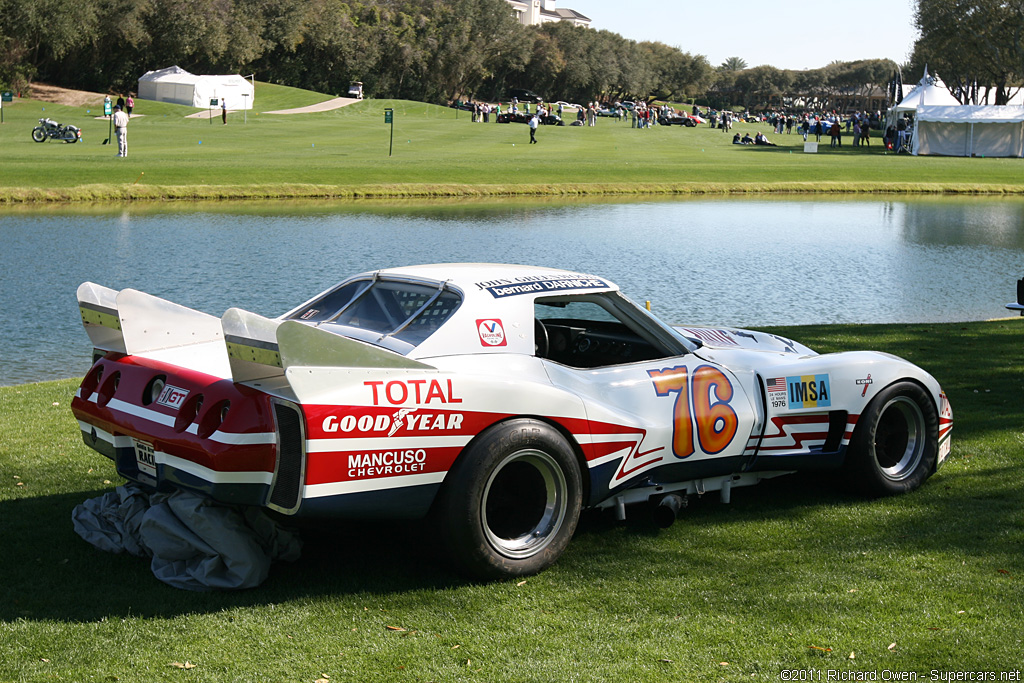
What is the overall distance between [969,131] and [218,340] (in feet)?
197

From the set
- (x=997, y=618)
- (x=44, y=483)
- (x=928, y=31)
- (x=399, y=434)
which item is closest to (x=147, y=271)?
(x=44, y=483)

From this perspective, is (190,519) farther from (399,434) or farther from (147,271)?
(147,271)

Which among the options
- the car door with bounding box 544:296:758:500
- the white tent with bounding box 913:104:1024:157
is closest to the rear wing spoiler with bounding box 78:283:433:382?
the car door with bounding box 544:296:758:500

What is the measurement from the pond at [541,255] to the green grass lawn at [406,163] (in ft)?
10.4

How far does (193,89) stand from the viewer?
238 feet

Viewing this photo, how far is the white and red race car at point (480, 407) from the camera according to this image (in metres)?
4.43

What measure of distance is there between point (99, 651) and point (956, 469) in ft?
17.5

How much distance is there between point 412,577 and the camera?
501cm

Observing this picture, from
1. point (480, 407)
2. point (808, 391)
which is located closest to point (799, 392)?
point (808, 391)

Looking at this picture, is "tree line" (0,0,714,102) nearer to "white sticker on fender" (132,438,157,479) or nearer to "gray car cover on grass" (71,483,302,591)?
"white sticker on fender" (132,438,157,479)

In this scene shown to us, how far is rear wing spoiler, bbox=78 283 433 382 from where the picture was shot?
4367mm

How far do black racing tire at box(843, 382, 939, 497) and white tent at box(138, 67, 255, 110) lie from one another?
70.5 meters

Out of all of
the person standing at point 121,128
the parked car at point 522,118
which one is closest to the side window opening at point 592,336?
the person standing at point 121,128

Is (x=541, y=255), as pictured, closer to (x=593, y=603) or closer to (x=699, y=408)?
(x=699, y=408)
